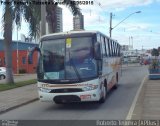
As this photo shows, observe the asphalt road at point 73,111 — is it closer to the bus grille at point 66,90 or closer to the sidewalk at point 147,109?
the sidewalk at point 147,109

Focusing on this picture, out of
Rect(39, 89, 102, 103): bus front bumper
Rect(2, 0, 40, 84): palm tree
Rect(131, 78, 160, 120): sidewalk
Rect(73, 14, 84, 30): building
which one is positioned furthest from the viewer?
Rect(73, 14, 84, 30): building

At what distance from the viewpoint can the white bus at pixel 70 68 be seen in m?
14.4

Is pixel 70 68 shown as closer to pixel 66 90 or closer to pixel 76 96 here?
pixel 66 90

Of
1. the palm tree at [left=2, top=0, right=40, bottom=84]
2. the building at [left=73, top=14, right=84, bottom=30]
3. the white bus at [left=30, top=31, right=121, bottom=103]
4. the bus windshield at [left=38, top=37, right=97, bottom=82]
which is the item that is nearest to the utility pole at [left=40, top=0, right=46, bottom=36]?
the palm tree at [left=2, top=0, right=40, bottom=84]

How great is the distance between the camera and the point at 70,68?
14.6 metres

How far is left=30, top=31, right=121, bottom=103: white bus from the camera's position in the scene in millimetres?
14406

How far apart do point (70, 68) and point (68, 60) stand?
1.07 ft

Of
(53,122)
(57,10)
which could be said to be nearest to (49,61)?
(53,122)

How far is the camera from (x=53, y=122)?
462 inches

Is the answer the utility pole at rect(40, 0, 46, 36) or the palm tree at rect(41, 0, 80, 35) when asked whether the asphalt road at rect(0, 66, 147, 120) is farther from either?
the palm tree at rect(41, 0, 80, 35)

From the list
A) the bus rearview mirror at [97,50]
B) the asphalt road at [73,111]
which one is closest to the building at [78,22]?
the asphalt road at [73,111]

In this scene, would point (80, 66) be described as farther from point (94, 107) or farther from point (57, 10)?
point (57, 10)

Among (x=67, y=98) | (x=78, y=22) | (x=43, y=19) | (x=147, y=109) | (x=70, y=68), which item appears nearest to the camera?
(x=147, y=109)

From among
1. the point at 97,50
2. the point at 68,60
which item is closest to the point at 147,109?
the point at 97,50
